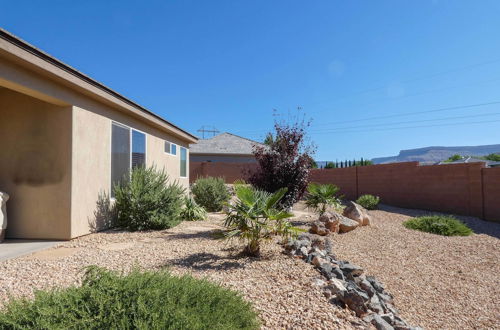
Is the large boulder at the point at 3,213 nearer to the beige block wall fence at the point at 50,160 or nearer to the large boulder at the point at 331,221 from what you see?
the beige block wall fence at the point at 50,160

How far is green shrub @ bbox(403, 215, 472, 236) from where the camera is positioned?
7.86m

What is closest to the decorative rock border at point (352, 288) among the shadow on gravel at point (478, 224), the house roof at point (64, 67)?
the house roof at point (64, 67)

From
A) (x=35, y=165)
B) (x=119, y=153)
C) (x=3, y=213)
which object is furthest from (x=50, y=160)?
(x=119, y=153)

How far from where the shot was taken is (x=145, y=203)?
7.04 meters

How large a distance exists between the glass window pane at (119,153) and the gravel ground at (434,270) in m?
5.34

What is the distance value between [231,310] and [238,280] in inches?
54.0

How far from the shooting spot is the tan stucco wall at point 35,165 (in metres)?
5.90

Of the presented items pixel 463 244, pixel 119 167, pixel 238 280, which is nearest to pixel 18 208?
pixel 119 167

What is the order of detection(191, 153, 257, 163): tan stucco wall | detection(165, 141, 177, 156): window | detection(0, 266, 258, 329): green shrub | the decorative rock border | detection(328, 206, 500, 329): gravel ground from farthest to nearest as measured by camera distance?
detection(191, 153, 257, 163): tan stucco wall, detection(165, 141, 177, 156): window, detection(328, 206, 500, 329): gravel ground, the decorative rock border, detection(0, 266, 258, 329): green shrub

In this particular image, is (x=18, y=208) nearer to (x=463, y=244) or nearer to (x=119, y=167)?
(x=119, y=167)

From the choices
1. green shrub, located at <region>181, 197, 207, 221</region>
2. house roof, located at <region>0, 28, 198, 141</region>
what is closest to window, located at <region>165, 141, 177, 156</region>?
house roof, located at <region>0, 28, 198, 141</region>

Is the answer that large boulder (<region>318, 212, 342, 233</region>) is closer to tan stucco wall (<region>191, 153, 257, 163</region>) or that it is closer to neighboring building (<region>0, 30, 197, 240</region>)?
neighboring building (<region>0, 30, 197, 240</region>)

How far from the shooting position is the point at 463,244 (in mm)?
6945

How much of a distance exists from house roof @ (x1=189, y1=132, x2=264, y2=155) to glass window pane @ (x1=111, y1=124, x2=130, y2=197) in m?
20.4
